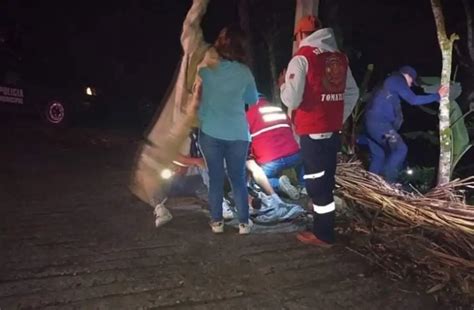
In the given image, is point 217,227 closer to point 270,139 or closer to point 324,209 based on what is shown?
point 324,209

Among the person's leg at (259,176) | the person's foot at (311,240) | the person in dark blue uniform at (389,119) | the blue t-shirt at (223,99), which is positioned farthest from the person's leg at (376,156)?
the blue t-shirt at (223,99)

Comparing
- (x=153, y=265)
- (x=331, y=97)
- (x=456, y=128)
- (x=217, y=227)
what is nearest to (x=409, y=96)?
(x=456, y=128)

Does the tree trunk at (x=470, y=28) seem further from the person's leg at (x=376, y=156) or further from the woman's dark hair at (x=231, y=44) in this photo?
the woman's dark hair at (x=231, y=44)

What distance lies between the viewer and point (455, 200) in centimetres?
527

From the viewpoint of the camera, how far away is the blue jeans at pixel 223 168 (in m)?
5.08

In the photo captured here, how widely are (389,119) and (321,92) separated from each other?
253cm

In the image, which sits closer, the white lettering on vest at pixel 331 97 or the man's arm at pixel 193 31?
the white lettering on vest at pixel 331 97

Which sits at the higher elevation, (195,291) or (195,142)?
(195,142)

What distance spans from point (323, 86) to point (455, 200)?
1700 millimetres

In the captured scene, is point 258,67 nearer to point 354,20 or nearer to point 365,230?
point 354,20

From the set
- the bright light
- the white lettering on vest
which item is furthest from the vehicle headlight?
the white lettering on vest

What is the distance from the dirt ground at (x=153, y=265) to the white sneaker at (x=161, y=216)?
0.07m

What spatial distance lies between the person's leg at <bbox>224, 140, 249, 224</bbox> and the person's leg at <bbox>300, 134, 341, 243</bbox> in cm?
56

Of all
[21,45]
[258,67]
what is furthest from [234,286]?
[21,45]
